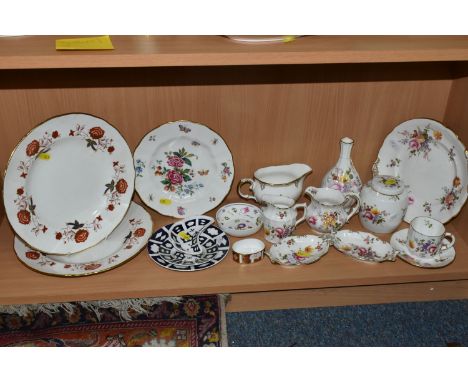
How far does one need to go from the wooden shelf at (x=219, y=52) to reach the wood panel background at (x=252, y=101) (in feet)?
0.80

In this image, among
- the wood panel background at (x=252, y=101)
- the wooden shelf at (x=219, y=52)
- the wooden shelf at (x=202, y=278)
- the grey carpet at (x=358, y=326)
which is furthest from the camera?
the grey carpet at (x=358, y=326)

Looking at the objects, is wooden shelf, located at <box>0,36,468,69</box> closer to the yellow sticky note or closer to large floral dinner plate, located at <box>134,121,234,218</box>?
the yellow sticky note

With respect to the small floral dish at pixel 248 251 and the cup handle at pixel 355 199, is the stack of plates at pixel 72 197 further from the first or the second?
the cup handle at pixel 355 199

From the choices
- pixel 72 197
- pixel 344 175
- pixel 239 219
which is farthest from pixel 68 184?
pixel 344 175

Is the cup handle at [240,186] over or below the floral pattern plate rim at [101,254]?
over

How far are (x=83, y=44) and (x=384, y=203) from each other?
2.54 feet

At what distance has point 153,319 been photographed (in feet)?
3.98

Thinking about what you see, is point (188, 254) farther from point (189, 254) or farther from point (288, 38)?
point (288, 38)

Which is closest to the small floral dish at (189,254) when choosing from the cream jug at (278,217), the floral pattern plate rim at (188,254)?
the floral pattern plate rim at (188,254)

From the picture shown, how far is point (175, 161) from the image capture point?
123 cm

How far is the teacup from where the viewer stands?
1.09 m

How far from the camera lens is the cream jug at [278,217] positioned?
3.75 ft

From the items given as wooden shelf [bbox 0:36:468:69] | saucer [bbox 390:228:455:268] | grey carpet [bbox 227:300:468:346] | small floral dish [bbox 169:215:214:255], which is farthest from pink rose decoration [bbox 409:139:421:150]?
small floral dish [bbox 169:215:214:255]

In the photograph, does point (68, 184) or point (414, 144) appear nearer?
point (68, 184)
